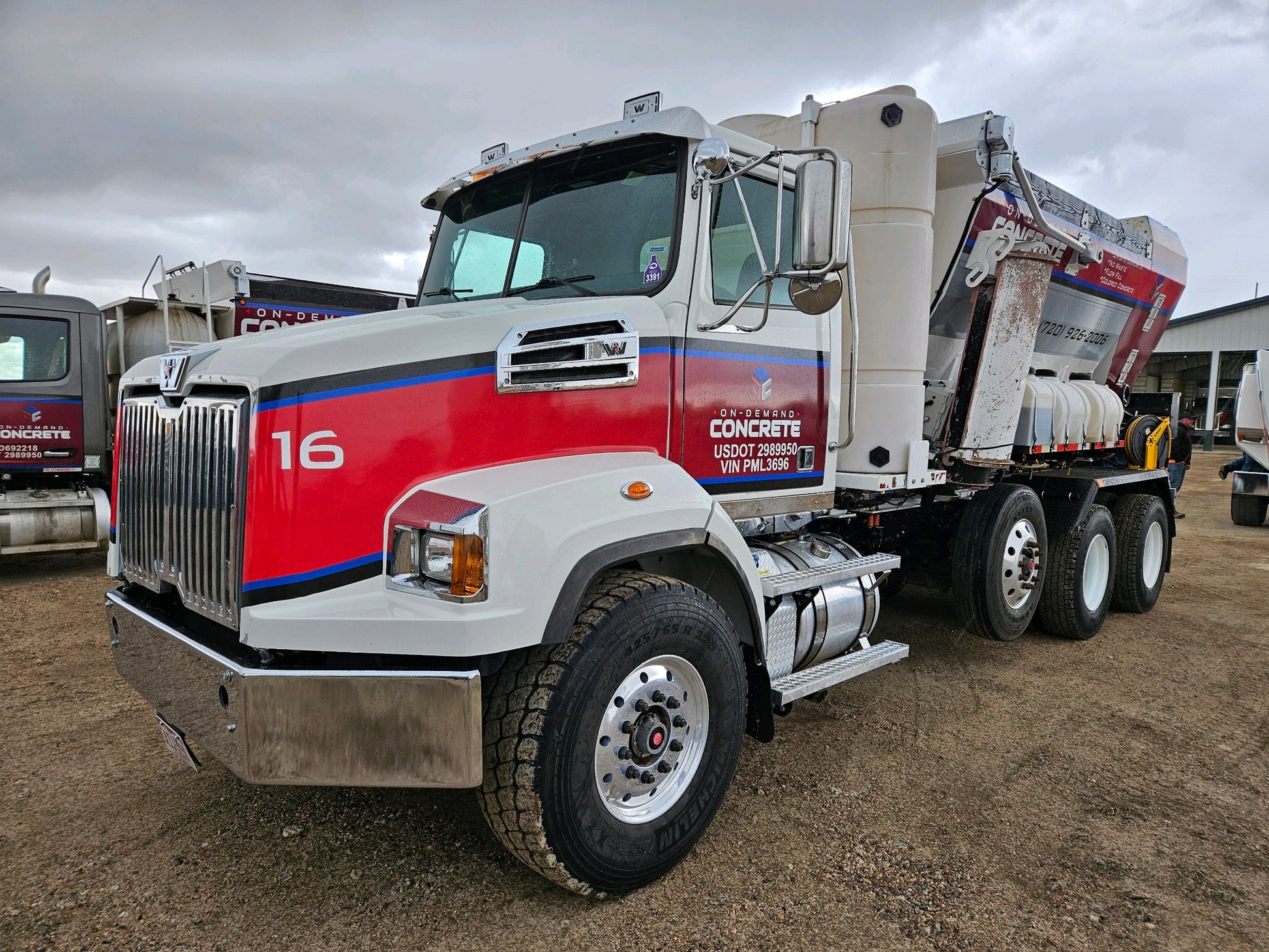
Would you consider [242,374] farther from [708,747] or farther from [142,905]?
[708,747]

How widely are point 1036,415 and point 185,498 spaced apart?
534 cm

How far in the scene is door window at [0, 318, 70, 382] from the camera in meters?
7.93

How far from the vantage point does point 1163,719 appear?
15.0 ft

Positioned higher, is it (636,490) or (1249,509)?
(636,490)

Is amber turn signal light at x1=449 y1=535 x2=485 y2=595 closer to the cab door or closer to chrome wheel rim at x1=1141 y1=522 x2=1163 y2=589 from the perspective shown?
the cab door

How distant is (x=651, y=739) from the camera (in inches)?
109

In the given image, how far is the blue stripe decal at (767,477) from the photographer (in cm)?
346

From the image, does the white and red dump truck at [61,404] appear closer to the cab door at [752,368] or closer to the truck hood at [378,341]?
the truck hood at [378,341]

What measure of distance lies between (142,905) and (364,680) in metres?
1.25

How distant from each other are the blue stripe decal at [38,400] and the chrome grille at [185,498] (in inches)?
235

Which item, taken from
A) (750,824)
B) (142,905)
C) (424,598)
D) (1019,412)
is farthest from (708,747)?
(1019,412)

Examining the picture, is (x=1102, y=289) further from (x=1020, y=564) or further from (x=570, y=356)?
(x=570, y=356)

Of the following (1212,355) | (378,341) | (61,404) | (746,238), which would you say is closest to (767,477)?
(746,238)

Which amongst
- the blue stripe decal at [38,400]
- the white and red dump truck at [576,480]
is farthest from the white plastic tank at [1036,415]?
the blue stripe decal at [38,400]
